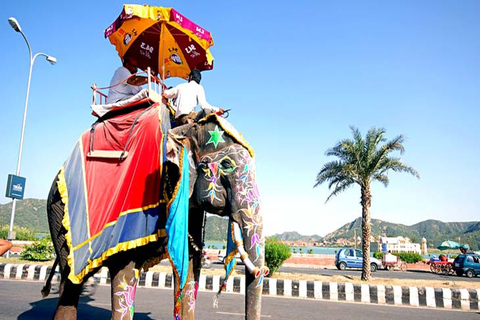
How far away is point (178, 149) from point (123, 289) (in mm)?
1563

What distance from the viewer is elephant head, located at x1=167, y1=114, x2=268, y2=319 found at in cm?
383

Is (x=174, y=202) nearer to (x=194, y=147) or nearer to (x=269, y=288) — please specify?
(x=194, y=147)

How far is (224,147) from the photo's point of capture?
14.1ft

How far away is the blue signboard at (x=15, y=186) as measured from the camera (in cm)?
1574

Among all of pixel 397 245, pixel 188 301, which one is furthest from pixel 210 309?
pixel 397 245

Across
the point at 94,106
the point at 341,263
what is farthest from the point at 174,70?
the point at 341,263

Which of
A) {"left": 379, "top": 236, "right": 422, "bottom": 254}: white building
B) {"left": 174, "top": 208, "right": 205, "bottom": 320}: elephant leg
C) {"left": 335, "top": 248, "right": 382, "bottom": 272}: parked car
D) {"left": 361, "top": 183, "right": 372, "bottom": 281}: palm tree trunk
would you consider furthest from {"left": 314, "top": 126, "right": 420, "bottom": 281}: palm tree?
{"left": 379, "top": 236, "right": 422, "bottom": 254}: white building

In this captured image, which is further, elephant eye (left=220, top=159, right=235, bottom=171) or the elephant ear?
elephant eye (left=220, top=159, right=235, bottom=171)

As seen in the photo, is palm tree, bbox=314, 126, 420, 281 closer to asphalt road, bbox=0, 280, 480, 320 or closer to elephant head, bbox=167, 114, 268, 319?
asphalt road, bbox=0, 280, 480, 320

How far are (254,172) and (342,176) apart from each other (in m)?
15.0

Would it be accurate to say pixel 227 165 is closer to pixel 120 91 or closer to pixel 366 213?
pixel 120 91

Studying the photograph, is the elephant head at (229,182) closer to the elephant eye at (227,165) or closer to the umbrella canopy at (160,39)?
the elephant eye at (227,165)

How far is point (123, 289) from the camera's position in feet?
12.2

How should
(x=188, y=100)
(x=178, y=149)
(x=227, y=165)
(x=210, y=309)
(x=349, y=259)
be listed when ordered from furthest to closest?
(x=349, y=259) < (x=210, y=309) < (x=188, y=100) < (x=227, y=165) < (x=178, y=149)
